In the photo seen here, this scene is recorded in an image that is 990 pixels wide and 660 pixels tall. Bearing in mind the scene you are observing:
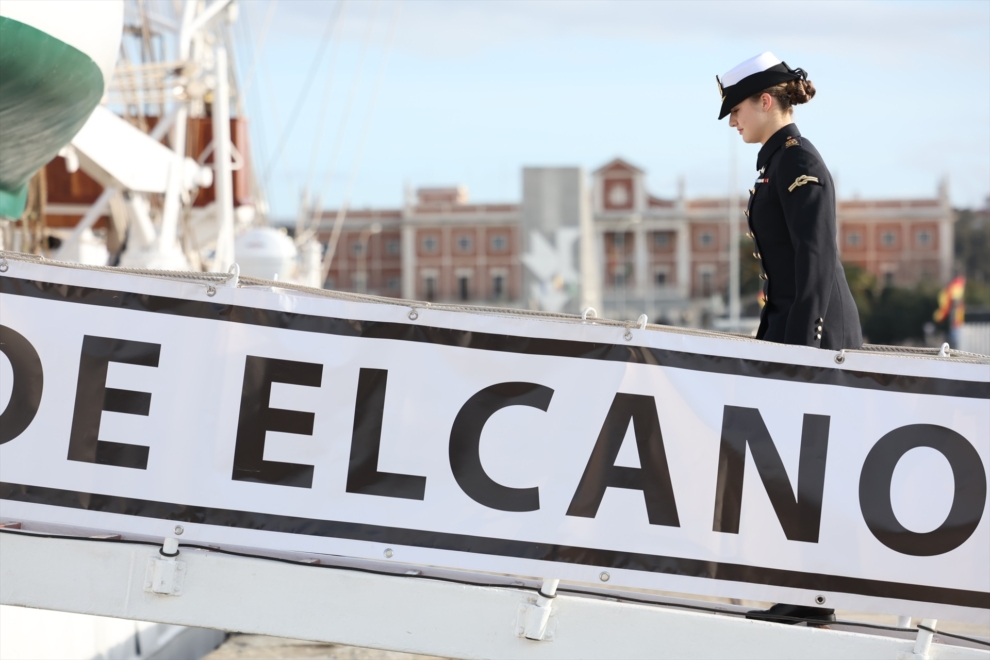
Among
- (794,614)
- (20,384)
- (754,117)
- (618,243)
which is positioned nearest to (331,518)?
(20,384)

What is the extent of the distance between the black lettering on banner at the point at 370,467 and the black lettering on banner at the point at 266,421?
116 mm

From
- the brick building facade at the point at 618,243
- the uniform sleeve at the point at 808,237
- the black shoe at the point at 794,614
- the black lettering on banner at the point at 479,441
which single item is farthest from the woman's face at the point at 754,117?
the brick building facade at the point at 618,243

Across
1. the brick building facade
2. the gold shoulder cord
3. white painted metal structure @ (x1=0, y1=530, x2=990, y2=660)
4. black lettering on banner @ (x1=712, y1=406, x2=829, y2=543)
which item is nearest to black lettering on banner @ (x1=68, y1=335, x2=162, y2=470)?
white painted metal structure @ (x1=0, y1=530, x2=990, y2=660)

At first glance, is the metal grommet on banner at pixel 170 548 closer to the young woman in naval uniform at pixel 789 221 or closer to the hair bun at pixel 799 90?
the young woman in naval uniform at pixel 789 221

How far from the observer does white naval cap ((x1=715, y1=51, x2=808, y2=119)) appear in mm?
3398

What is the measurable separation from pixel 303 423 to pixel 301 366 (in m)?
0.15

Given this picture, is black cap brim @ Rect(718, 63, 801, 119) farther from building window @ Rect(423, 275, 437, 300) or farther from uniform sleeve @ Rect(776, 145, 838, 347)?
building window @ Rect(423, 275, 437, 300)

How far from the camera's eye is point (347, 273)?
11031cm

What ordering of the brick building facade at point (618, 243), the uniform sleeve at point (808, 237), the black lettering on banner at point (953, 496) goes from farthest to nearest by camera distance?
the brick building facade at point (618, 243) → the uniform sleeve at point (808, 237) → the black lettering on banner at point (953, 496)

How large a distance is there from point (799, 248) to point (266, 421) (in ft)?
5.06

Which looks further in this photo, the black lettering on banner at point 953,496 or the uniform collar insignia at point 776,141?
the uniform collar insignia at point 776,141

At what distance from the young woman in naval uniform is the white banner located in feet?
0.68

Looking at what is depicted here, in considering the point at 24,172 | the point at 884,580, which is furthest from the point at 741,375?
the point at 24,172

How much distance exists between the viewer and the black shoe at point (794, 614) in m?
3.06
